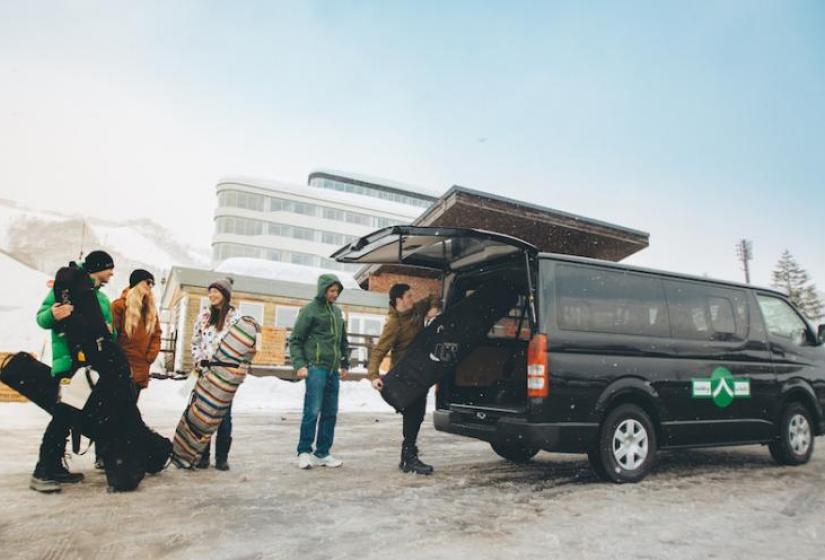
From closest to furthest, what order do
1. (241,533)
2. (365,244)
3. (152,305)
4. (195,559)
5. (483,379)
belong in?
(195,559) → (241,533) → (152,305) → (365,244) → (483,379)

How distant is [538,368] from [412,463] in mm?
1662

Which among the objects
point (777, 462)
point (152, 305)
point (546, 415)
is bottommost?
point (777, 462)

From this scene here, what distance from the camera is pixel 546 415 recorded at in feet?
15.3

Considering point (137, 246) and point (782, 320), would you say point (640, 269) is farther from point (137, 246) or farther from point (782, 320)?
point (137, 246)

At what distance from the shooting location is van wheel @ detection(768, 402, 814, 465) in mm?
6133

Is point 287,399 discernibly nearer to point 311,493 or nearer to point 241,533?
point 311,493

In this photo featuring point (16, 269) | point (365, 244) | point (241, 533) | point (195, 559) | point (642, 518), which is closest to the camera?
point (195, 559)

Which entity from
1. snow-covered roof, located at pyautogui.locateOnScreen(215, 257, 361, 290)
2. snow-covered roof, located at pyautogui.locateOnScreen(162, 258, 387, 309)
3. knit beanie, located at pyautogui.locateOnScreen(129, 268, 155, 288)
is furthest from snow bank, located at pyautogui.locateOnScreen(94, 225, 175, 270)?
knit beanie, located at pyautogui.locateOnScreen(129, 268, 155, 288)

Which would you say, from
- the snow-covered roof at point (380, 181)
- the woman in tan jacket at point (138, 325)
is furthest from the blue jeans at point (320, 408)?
the snow-covered roof at point (380, 181)

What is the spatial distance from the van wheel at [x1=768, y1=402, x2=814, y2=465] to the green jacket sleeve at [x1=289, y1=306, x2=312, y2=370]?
515 centimetres

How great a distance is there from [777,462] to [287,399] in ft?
34.2

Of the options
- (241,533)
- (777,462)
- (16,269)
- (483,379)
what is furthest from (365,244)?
(16,269)

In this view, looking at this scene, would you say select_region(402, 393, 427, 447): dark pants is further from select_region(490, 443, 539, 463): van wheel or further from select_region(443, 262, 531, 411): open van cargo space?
select_region(490, 443, 539, 463): van wheel

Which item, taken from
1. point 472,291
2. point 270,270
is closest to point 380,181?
point 270,270
